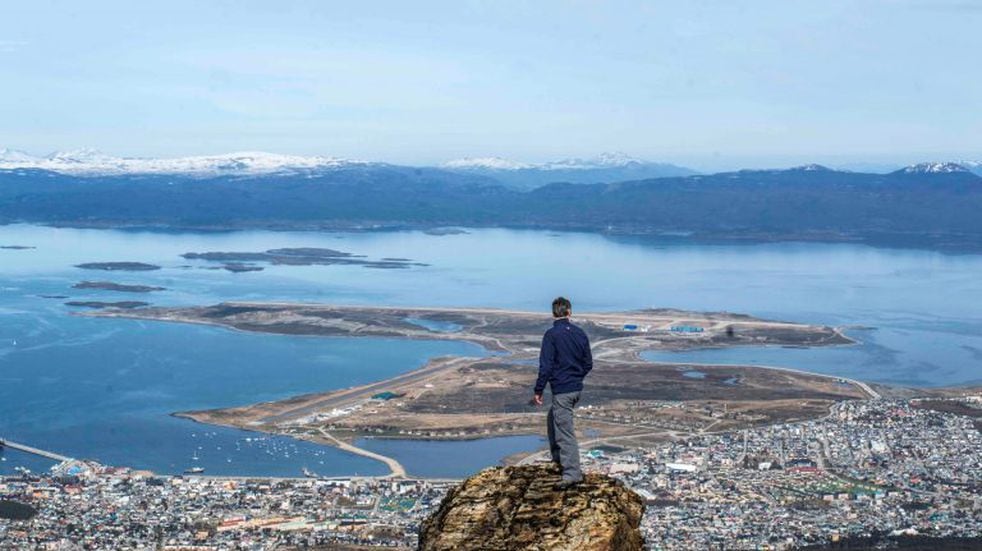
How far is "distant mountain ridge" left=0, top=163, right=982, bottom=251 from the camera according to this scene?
95500mm

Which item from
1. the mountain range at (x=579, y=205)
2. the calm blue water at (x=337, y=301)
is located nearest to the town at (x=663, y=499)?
the calm blue water at (x=337, y=301)

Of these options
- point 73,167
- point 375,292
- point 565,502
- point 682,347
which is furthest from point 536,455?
point 73,167

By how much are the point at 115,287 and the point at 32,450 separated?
102 ft

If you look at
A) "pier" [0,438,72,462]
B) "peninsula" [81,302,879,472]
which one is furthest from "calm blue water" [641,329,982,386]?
"pier" [0,438,72,462]

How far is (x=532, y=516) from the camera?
453 centimetres

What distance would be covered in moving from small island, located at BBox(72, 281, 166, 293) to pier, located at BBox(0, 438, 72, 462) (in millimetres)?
28728

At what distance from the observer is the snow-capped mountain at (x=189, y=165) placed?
153 m

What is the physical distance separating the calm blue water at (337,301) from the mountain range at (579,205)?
7310mm

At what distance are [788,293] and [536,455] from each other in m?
35.2

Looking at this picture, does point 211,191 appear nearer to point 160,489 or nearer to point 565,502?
point 160,489

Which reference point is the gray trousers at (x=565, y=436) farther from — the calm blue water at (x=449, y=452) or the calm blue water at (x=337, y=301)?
the calm blue water at (x=337, y=301)

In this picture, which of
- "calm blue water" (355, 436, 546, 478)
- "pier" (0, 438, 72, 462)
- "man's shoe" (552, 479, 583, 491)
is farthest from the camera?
"pier" (0, 438, 72, 462)

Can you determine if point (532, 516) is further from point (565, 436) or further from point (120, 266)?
point (120, 266)

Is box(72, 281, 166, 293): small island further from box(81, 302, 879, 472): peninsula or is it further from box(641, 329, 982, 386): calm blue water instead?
box(641, 329, 982, 386): calm blue water
